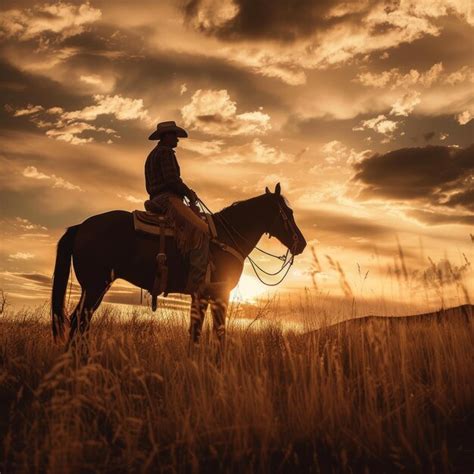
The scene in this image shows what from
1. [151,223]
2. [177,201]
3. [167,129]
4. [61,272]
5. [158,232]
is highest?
[167,129]

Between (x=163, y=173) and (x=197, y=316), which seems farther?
(x=163, y=173)

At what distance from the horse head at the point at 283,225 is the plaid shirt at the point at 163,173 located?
1552 millimetres

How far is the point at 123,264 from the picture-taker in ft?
23.0

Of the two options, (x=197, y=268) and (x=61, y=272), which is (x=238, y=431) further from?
(x=61, y=272)

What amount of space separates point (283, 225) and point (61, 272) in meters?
3.55

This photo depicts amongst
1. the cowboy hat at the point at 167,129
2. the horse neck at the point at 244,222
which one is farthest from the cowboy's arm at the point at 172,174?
the horse neck at the point at 244,222

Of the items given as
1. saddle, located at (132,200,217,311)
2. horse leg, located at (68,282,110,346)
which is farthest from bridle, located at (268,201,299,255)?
horse leg, located at (68,282,110,346)

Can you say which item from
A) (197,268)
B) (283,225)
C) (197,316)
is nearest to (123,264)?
(197,268)

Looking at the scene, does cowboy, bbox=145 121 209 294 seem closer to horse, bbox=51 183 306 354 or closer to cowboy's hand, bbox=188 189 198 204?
cowboy's hand, bbox=188 189 198 204

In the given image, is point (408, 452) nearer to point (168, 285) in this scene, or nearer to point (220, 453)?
point (220, 453)

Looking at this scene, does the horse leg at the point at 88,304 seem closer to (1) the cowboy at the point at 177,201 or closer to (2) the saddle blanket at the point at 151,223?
(2) the saddle blanket at the point at 151,223

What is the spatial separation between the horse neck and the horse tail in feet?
7.36

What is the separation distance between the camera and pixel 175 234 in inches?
279

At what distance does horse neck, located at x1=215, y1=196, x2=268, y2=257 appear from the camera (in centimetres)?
780
